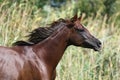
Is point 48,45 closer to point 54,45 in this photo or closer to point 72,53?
point 54,45

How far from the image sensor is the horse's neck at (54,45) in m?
8.54

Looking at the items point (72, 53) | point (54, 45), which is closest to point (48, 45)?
point (54, 45)

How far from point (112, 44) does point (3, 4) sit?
256cm

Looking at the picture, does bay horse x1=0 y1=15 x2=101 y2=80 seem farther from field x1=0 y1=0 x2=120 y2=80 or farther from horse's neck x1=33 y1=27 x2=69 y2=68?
field x1=0 y1=0 x2=120 y2=80

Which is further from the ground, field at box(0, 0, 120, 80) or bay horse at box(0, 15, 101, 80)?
bay horse at box(0, 15, 101, 80)

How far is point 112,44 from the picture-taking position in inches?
467

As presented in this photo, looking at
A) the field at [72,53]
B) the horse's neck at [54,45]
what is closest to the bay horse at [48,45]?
the horse's neck at [54,45]

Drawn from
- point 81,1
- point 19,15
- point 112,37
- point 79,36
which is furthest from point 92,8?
point 79,36

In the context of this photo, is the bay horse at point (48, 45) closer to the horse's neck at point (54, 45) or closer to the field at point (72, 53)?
the horse's neck at point (54, 45)

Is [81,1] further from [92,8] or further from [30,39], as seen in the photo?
[30,39]

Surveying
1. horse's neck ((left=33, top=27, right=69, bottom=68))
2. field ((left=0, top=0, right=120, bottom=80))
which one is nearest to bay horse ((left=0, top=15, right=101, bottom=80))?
horse's neck ((left=33, top=27, right=69, bottom=68))

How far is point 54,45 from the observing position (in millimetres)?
8578

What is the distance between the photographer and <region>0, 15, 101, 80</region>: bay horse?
8.21 metres

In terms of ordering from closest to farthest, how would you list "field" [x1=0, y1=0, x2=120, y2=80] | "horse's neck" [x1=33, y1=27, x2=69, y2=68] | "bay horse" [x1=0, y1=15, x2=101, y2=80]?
"bay horse" [x1=0, y1=15, x2=101, y2=80] < "horse's neck" [x1=33, y1=27, x2=69, y2=68] < "field" [x1=0, y1=0, x2=120, y2=80]
